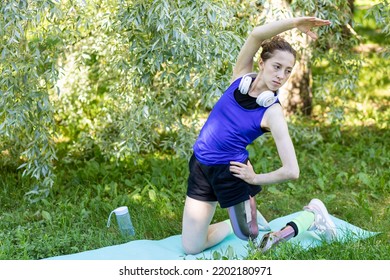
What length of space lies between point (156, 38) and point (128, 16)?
249 mm

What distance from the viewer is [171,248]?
470 centimetres

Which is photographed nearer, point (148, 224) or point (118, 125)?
point (148, 224)

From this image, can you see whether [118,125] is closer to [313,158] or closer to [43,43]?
[43,43]

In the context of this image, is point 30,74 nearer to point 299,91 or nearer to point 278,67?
point 278,67

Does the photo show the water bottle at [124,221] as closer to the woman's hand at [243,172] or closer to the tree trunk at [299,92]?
the woman's hand at [243,172]

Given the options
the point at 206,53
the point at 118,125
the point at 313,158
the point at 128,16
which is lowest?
the point at 313,158

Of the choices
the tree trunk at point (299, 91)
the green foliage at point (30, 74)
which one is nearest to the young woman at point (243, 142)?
the green foliage at point (30, 74)

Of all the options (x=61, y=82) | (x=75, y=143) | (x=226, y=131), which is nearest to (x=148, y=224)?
(x=226, y=131)

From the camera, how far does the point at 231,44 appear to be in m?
5.21

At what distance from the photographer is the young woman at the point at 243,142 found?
4.17m

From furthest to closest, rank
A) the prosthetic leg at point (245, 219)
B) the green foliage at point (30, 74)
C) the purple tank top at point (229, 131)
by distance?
the green foliage at point (30, 74)
the prosthetic leg at point (245, 219)
the purple tank top at point (229, 131)

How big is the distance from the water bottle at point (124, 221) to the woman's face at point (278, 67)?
56.1 inches

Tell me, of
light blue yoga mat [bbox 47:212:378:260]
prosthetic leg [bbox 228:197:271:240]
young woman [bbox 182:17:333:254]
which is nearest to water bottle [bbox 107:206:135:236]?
light blue yoga mat [bbox 47:212:378:260]

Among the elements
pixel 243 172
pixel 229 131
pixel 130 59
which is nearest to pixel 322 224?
pixel 243 172
